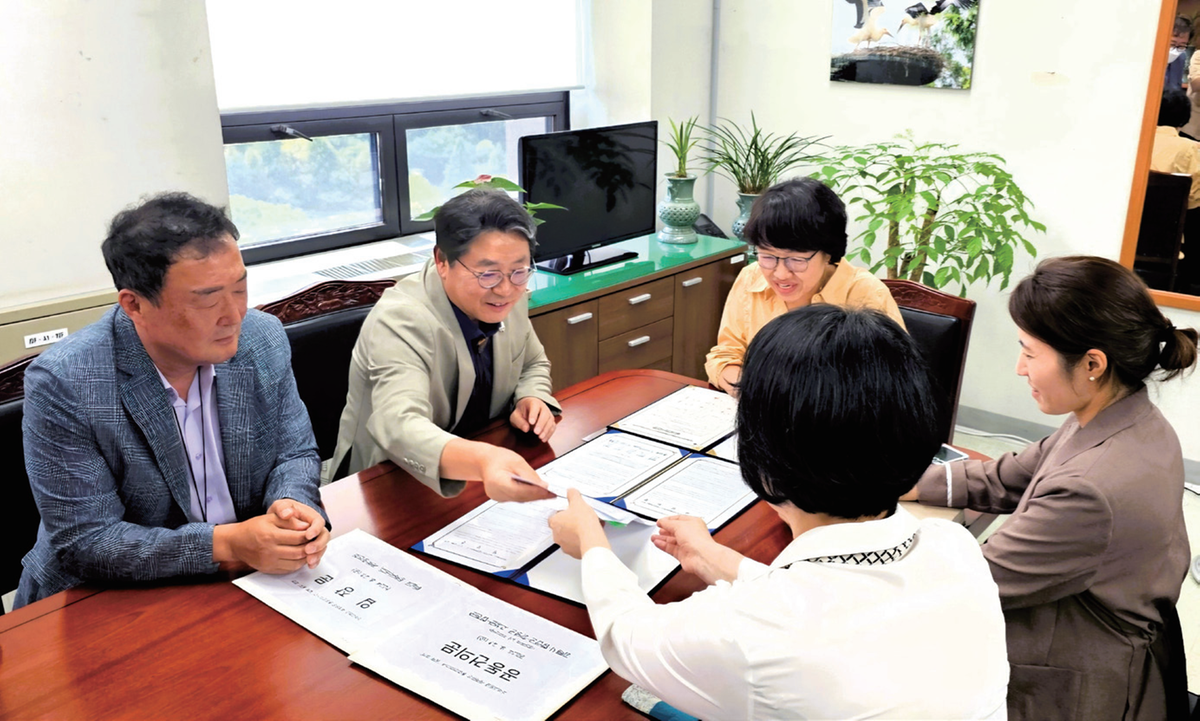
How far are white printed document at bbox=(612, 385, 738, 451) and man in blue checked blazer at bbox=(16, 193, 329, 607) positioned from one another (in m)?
0.73

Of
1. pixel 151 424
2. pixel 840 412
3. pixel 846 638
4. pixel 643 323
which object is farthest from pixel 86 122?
pixel 846 638

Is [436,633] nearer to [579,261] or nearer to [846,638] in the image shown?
[846,638]

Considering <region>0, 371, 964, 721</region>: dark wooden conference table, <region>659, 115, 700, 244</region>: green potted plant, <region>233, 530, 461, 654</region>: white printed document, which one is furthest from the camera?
<region>659, 115, 700, 244</region>: green potted plant

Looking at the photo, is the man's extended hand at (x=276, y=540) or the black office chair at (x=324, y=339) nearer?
the man's extended hand at (x=276, y=540)

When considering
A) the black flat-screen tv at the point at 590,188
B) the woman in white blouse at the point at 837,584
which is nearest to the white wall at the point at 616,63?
the black flat-screen tv at the point at 590,188

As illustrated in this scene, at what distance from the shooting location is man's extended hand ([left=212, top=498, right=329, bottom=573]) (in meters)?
1.36

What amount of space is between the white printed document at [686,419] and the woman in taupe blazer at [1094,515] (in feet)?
2.11

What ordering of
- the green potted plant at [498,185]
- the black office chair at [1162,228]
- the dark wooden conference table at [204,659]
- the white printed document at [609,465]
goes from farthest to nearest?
the black office chair at [1162,228]
the green potted plant at [498,185]
the white printed document at [609,465]
the dark wooden conference table at [204,659]

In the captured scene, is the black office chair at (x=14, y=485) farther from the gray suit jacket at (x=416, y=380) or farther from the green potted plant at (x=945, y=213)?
the green potted plant at (x=945, y=213)

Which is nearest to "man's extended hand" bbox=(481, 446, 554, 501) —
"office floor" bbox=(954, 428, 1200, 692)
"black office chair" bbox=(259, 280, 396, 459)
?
"black office chair" bbox=(259, 280, 396, 459)

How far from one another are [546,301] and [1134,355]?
2019 mm

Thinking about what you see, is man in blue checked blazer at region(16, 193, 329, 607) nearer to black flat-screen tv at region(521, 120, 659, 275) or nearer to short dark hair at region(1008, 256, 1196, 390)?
short dark hair at region(1008, 256, 1196, 390)

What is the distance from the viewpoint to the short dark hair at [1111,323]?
1.40m

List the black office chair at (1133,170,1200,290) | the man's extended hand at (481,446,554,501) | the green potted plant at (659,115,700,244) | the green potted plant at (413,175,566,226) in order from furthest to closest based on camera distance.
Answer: the green potted plant at (659,115,700,244) → the black office chair at (1133,170,1200,290) → the green potted plant at (413,175,566,226) → the man's extended hand at (481,446,554,501)
